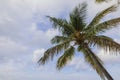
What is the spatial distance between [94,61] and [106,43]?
6.21 feet

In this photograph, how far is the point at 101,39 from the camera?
28797 mm

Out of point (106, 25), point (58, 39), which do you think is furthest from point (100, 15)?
point (58, 39)

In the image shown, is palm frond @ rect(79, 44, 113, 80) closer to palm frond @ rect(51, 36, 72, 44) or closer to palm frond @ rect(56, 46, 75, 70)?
palm frond @ rect(56, 46, 75, 70)

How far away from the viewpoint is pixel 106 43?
93.2 feet

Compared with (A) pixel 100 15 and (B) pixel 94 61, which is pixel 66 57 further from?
(A) pixel 100 15

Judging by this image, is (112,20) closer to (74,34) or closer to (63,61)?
(74,34)

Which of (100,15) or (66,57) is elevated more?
(100,15)

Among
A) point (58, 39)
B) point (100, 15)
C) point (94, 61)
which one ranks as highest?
point (100, 15)

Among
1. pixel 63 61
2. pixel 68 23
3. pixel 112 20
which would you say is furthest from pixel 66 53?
pixel 112 20

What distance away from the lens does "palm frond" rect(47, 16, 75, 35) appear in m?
31.2

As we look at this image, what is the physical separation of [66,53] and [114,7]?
557cm

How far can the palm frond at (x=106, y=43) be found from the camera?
27828mm

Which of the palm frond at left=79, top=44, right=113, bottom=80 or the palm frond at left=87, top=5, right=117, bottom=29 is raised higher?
the palm frond at left=87, top=5, right=117, bottom=29

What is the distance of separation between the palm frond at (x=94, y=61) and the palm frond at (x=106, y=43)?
2.94 ft
